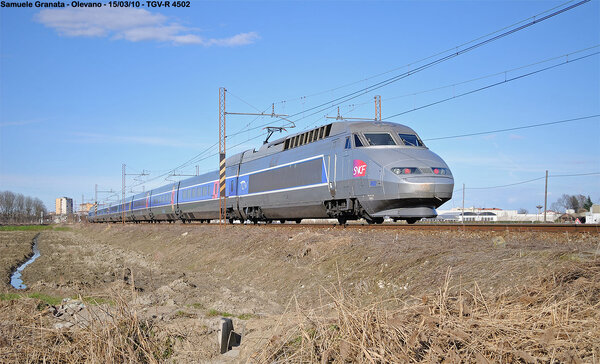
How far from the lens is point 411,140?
18688 mm

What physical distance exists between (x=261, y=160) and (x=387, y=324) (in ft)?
73.8

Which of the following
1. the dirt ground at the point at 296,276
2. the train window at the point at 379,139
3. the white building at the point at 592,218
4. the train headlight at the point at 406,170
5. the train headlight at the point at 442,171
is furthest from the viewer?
the white building at the point at 592,218

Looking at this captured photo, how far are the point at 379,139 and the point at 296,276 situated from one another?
742 cm

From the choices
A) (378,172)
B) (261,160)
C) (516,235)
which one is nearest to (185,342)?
(516,235)

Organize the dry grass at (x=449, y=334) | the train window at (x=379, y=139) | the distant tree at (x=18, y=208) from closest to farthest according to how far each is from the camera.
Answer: the dry grass at (x=449, y=334)
the train window at (x=379, y=139)
the distant tree at (x=18, y=208)

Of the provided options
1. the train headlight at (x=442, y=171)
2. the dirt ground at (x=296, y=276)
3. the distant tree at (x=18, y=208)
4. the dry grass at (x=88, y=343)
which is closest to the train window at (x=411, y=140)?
the train headlight at (x=442, y=171)

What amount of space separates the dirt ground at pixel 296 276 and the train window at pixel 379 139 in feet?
11.0

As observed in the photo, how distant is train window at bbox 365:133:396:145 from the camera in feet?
59.3

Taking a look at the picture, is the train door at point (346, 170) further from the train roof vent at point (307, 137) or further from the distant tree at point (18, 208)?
the distant tree at point (18, 208)

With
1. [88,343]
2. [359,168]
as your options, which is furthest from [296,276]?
[88,343]

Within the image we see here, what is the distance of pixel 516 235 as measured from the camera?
13.3 meters

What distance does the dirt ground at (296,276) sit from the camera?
24.0 ft

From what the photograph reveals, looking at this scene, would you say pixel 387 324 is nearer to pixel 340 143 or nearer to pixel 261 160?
pixel 340 143

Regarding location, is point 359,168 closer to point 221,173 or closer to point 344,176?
point 344,176
